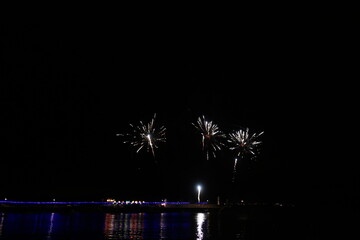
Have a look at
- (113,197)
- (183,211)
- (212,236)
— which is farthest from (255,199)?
(212,236)

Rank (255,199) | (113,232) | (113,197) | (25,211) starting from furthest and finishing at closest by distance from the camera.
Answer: (255,199), (113,197), (25,211), (113,232)

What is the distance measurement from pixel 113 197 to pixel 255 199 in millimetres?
35473

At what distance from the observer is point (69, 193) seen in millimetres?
80000

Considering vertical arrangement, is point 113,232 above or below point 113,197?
below

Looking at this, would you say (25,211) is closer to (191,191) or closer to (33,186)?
(33,186)

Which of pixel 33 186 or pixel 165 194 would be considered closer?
pixel 33 186

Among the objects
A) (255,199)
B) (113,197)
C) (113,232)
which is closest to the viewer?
(113,232)

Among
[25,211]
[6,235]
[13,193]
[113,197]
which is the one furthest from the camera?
[113,197]

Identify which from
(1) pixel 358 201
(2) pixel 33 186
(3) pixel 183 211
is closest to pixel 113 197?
(2) pixel 33 186

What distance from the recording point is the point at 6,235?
24.0 m

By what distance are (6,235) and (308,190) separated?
90455mm

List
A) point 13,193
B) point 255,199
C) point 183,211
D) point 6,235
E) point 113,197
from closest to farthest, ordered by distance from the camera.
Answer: point 6,235, point 183,211, point 13,193, point 113,197, point 255,199

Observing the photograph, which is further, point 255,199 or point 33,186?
point 255,199

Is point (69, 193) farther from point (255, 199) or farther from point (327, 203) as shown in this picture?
point (327, 203)
